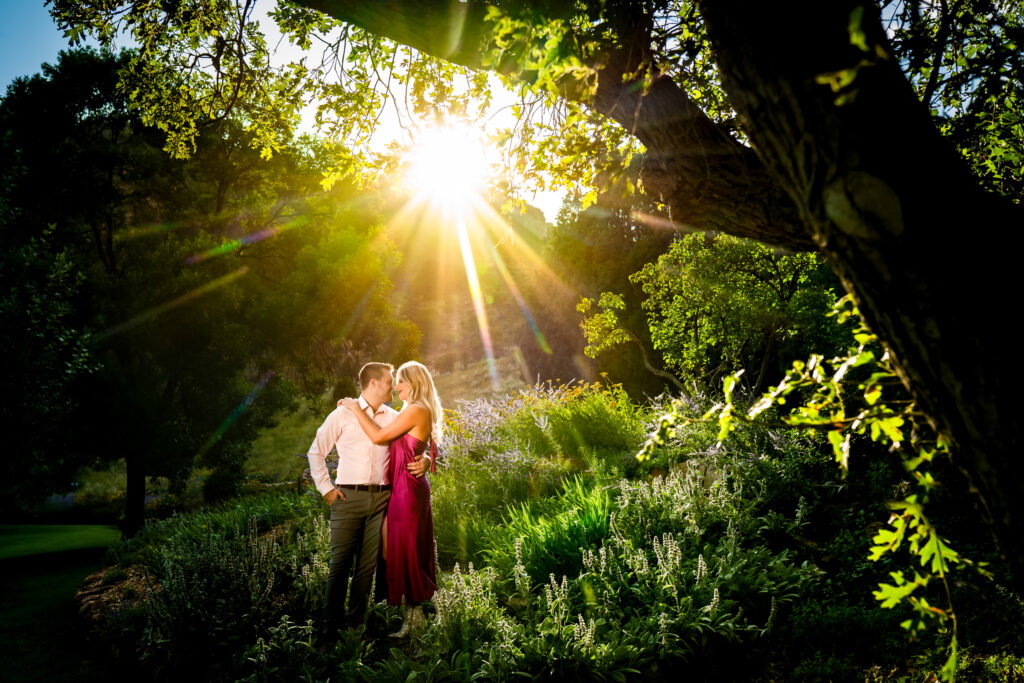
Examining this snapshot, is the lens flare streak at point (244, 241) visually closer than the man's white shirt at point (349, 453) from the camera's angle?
No

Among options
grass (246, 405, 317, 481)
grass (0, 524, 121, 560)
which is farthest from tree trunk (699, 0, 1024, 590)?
grass (246, 405, 317, 481)

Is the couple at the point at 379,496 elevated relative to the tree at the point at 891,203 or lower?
lower

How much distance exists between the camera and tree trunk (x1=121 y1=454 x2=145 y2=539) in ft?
37.6

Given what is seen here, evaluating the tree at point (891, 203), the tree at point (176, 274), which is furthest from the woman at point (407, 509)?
the tree at point (176, 274)

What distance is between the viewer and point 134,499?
462 inches

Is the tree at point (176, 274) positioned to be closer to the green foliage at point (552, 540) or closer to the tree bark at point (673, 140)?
the green foliage at point (552, 540)

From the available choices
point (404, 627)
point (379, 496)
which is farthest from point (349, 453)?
point (404, 627)

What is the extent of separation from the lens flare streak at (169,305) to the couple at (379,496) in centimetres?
907

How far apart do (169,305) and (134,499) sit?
177 inches

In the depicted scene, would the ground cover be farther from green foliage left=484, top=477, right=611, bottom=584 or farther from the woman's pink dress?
the woman's pink dress

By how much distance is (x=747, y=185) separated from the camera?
7.73 feet

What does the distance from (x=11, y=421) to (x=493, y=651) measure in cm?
791

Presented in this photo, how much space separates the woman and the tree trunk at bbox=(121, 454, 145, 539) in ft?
32.3

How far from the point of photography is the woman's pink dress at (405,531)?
446 cm
